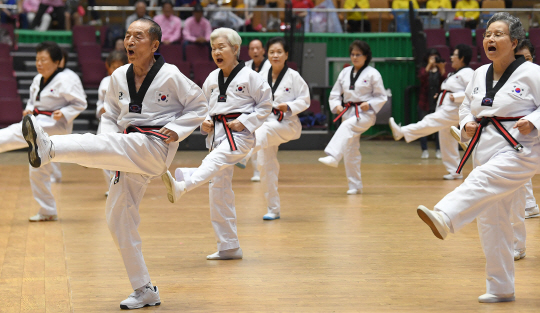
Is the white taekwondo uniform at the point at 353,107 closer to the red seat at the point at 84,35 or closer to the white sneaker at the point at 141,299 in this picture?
the white sneaker at the point at 141,299

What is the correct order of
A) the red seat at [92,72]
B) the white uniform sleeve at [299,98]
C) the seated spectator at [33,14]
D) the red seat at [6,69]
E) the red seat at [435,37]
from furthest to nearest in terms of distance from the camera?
the red seat at [435,37], the seated spectator at [33,14], the red seat at [92,72], the red seat at [6,69], the white uniform sleeve at [299,98]

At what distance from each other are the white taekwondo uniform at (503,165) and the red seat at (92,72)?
955cm

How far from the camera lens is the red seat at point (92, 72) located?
11844 mm

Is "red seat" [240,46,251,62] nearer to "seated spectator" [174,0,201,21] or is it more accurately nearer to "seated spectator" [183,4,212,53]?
"seated spectator" [183,4,212,53]

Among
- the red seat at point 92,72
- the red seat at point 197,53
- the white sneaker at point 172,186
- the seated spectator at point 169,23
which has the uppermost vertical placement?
the seated spectator at point 169,23

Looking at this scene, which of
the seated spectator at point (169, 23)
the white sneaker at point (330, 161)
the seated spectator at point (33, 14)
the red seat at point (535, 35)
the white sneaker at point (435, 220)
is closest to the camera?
the white sneaker at point (435, 220)

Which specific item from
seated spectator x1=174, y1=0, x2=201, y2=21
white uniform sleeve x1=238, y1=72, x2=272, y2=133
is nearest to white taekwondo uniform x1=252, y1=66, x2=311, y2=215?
white uniform sleeve x1=238, y1=72, x2=272, y2=133

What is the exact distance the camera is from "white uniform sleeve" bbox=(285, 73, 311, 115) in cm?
585

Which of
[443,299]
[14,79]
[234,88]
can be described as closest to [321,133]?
[14,79]

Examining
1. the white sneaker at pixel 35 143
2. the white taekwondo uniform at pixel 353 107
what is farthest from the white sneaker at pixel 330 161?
the white sneaker at pixel 35 143

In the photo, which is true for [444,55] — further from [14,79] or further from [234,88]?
[234,88]

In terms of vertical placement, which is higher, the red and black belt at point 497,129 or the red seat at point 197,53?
the red and black belt at point 497,129

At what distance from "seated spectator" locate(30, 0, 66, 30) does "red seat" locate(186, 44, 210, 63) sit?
2.64m

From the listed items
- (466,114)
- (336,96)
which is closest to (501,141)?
(466,114)
